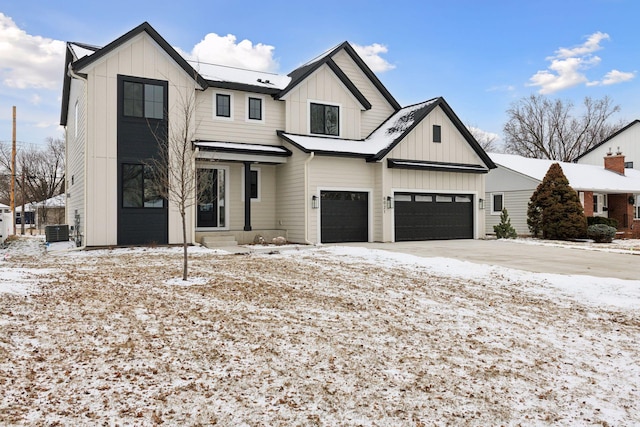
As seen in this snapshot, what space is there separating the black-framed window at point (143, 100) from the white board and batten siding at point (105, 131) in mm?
314

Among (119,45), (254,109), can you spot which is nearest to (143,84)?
(119,45)

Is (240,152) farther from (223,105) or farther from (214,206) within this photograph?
(214,206)

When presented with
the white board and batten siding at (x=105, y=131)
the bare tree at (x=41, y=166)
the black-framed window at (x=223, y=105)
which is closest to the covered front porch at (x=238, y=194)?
the black-framed window at (x=223, y=105)

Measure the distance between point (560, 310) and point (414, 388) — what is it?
13.4 ft

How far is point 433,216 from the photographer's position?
19.1 metres

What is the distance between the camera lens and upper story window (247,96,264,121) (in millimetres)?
17516

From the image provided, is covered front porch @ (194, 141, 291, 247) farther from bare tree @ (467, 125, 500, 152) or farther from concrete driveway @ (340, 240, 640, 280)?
bare tree @ (467, 125, 500, 152)

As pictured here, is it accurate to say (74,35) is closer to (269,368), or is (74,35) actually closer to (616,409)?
(269,368)

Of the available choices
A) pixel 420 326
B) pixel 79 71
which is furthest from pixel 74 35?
pixel 420 326

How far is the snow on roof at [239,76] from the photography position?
1736cm

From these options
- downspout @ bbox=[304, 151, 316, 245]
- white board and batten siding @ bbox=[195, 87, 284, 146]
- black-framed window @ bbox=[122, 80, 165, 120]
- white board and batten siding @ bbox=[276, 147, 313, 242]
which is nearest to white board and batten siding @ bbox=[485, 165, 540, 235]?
white board and batten siding @ bbox=[276, 147, 313, 242]

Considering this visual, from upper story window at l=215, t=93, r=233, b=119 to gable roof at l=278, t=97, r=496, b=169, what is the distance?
212 cm

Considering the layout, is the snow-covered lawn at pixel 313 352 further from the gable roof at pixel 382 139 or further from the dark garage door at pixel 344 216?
the gable roof at pixel 382 139

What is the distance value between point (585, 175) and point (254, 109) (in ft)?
67.9
